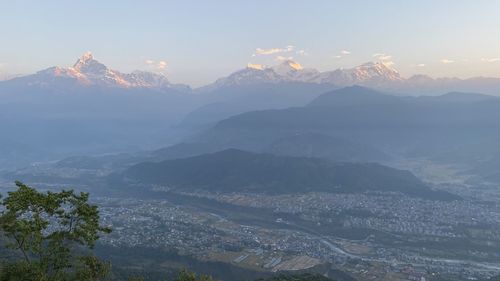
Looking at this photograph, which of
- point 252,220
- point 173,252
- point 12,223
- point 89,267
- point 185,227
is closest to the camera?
point 12,223

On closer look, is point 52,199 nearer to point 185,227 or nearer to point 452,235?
point 185,227

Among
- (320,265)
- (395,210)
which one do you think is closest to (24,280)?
(320,265)

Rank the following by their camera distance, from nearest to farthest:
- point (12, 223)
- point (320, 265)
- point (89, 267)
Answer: point (12, 223), point (89, 267), point (320, 265)

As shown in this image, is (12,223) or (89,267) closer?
(12,223)

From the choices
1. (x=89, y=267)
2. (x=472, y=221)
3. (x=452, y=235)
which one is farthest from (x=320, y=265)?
(x=89, y=267)

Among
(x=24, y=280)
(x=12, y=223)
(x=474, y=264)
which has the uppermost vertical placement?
(x=12, y=223)

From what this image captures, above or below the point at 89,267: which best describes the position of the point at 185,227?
below
